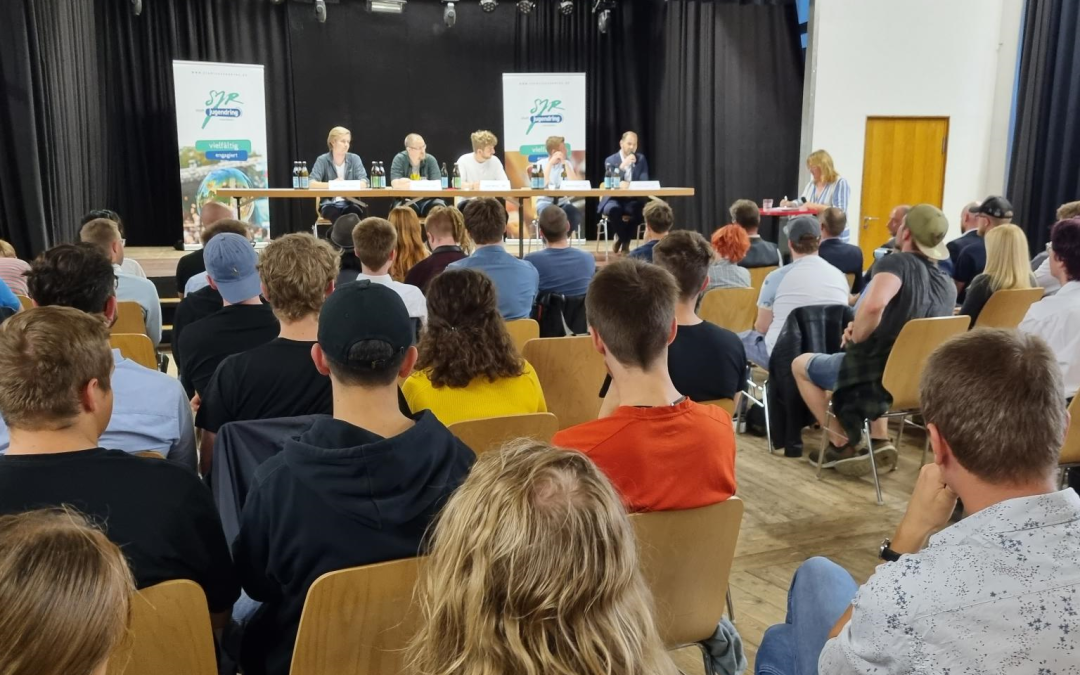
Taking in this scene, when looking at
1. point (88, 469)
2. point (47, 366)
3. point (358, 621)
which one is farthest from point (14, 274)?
point (358, 621)

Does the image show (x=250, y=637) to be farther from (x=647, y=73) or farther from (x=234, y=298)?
(x=647, y=73)

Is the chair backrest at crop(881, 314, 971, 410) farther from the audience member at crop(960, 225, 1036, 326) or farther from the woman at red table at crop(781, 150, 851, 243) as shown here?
the woman at red table at crop(781, 150, 851, 243)

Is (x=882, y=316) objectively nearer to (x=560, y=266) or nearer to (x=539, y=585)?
(x=560, y=266)

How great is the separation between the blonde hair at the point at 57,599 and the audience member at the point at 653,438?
94 cm

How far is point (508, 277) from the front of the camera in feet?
12.8

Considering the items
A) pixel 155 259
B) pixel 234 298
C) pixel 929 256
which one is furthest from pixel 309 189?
pixel 929 256

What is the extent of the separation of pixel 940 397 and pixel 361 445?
37.7 inches

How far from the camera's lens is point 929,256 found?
11.8 ft

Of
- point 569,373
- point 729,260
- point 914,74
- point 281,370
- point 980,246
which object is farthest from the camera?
point 914,74

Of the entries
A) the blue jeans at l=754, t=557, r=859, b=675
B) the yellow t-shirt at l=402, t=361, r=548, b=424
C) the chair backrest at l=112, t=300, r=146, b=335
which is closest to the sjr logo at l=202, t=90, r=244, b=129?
the chair backrest at l=112, t=300, r=146, b=335

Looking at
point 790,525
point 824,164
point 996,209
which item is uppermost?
point 824,164

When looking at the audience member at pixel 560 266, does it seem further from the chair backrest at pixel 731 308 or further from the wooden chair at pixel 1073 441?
the wooden chair at pixel 1073 441

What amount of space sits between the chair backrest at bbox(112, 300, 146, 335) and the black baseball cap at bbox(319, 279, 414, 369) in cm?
252

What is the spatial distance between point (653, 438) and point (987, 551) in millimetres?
716
